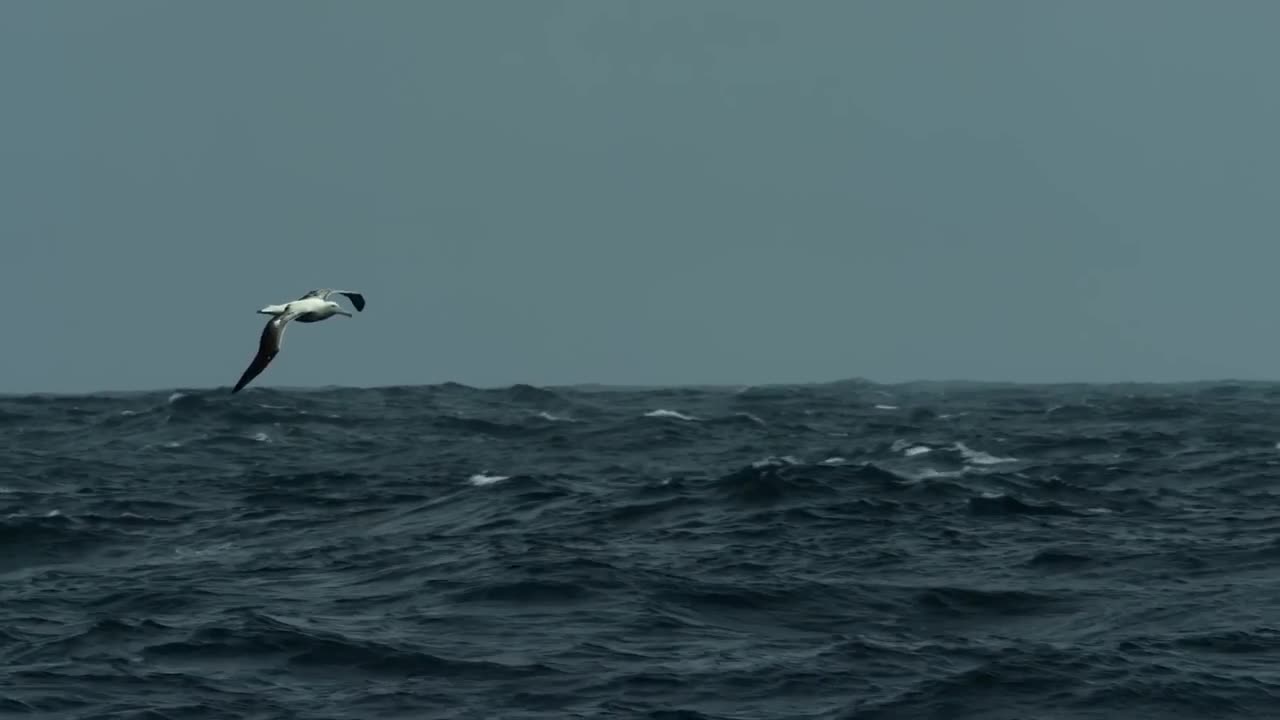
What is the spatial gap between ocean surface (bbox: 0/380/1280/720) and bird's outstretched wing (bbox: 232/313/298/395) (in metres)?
4.00

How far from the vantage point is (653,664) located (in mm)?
Answer: 21281

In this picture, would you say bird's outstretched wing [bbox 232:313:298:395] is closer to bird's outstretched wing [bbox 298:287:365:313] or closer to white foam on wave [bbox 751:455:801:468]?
bird's outstretched wing [bbox 298:287:365:313]

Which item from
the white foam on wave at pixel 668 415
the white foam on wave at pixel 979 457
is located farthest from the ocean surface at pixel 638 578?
the white foam on wave at pixel 668 415

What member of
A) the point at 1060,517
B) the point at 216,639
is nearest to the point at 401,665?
the point at 216,639

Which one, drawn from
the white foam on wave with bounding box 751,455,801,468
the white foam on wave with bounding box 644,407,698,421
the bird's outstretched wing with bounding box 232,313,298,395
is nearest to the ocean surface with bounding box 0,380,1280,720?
the white foam on wave with bounding box 751,455,801,468

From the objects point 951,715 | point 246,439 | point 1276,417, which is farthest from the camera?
point 1276,417

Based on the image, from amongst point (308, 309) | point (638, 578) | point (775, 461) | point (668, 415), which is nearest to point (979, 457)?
point (775, 461)

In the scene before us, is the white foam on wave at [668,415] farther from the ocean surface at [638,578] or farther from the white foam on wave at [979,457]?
the white foam on wave at [979,457]

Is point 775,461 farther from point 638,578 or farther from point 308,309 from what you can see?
point 308,309

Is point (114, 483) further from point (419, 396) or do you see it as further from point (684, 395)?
point (684, 395)

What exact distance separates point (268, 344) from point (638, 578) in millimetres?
7984

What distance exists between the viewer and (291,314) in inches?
832

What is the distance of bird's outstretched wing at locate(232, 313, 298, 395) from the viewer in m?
19.5

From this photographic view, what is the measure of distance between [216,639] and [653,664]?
19.8ft
